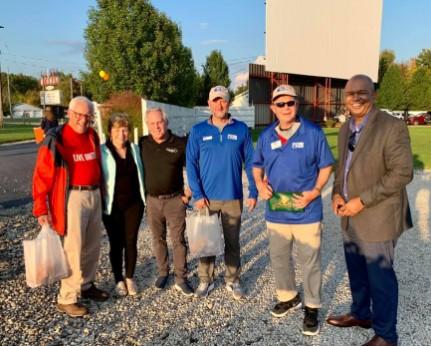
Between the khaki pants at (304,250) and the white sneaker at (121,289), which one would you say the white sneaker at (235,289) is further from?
the white sneaker at (121,289)

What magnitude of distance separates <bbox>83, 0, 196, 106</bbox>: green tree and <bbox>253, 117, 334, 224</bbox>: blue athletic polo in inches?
756

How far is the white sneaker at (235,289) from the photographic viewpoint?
416 cm

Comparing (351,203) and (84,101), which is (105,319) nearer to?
(84,101)

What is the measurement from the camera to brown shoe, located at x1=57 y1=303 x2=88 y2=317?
149 inches

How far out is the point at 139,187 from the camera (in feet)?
13.8

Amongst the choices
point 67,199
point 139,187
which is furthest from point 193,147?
point 67,199

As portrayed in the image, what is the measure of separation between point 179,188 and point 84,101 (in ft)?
4.17

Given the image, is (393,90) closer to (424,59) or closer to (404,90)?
(404,90)

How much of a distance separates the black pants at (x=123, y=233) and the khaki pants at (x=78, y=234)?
0.15 meters

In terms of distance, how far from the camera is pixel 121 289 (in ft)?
14.0

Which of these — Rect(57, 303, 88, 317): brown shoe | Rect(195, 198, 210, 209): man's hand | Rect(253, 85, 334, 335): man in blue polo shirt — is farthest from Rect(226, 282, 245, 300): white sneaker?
Rect(57, 303, 88, 317): brown shoe

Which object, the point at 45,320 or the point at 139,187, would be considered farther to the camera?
the point at 139,187

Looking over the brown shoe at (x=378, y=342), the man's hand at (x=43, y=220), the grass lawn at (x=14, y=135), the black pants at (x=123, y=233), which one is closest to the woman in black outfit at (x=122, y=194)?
the black pants at (x=123, y=233)

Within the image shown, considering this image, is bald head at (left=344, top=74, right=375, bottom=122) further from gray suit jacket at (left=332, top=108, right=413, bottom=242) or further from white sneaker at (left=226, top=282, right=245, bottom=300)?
white sneaker at (left=226, top=282, right=245, bottom=300)
